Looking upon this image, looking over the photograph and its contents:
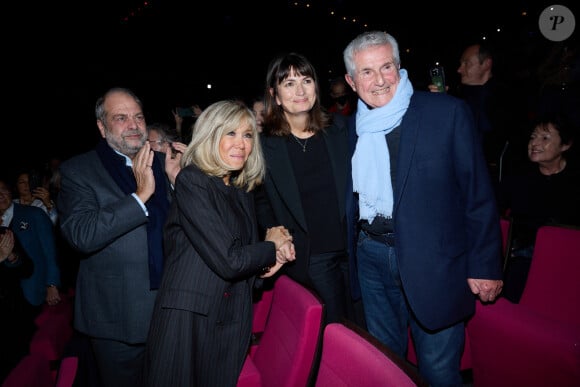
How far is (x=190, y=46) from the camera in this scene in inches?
381

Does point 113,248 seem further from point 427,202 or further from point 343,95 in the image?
point 343,95

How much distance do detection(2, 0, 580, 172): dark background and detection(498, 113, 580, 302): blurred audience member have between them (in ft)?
7.80

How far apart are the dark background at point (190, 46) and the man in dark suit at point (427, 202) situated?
4375 mm

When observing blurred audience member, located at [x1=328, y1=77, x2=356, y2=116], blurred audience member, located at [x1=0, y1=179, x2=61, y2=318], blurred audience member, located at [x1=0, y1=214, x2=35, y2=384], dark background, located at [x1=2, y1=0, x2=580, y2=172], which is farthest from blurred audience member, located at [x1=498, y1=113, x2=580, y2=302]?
blurred audience member, located at [x1=0, y1=179, x2=61, y2=318]

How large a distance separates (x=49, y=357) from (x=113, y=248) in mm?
1091

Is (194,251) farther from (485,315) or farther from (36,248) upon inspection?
(36,248)

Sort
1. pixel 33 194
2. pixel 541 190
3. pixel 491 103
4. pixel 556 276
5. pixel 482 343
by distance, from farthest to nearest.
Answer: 1. pixel 33 194
2. pixel 491 103
3. pixel 541 190
4. pixel 556 276
5. pixel 482 343

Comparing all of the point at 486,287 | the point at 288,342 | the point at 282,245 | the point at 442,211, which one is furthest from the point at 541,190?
the point at 288,342

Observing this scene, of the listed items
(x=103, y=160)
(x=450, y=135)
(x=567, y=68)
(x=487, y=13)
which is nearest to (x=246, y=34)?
(x=487, y=13)

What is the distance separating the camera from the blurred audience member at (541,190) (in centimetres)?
261

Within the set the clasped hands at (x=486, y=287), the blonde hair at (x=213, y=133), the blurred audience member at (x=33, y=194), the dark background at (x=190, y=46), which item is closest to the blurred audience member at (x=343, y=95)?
the dark background at (x=190, y=46)

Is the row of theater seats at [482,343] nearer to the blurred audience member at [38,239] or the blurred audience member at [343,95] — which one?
the blurred audience member at [38,239]

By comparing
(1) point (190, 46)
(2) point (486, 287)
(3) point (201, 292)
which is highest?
(1) point (190, 46)

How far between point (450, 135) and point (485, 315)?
104 centimetres
